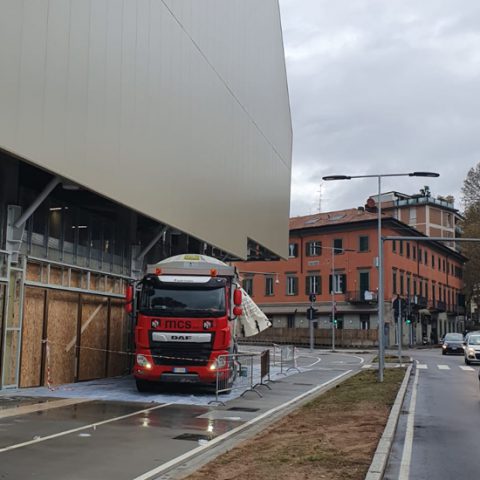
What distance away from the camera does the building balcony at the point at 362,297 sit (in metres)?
64.0

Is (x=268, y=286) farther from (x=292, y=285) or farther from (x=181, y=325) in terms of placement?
(x=181, y=325)

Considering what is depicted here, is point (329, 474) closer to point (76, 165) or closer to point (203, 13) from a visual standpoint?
point (76, 165)

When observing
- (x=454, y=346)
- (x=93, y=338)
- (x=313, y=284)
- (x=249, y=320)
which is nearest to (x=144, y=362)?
(x=93, y=338)

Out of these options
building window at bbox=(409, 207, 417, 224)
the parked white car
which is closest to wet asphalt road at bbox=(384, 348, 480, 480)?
the parked white car

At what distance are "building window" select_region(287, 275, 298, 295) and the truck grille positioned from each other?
2164 inches

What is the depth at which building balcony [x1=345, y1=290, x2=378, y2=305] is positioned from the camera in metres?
64.0

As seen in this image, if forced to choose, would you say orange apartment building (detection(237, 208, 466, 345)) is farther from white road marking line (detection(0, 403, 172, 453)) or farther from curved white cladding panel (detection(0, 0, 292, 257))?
white road marking line (detection(0, 403, 172, 453))

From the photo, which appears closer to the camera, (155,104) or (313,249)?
(155,104)

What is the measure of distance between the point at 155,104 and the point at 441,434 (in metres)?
12.4

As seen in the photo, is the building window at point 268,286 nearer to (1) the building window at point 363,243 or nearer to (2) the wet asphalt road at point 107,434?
(1) the building window at point 363,243

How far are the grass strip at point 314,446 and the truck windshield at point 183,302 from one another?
3558mm

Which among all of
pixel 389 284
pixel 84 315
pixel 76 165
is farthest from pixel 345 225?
pixel 76 165

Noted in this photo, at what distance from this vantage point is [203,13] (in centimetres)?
2428

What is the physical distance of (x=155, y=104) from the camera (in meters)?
19.6
